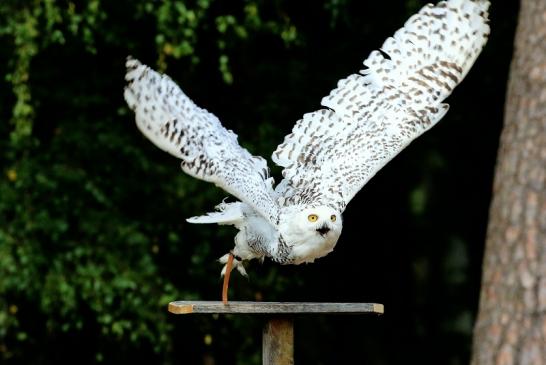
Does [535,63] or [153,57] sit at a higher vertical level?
[153,57]

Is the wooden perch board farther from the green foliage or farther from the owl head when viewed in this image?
the green foliage

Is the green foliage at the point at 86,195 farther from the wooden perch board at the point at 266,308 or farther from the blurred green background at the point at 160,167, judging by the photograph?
the wooden perch board at the point at 266,308

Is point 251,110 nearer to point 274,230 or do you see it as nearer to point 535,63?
point 535,63

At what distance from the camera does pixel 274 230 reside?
4.11 meters

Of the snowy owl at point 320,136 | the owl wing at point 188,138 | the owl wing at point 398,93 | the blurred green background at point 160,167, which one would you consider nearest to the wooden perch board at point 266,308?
the snowy owl at point 320,136

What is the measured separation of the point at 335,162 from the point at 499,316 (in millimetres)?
1000

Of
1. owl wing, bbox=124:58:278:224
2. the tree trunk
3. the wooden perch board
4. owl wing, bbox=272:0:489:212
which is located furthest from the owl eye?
the tree trunk

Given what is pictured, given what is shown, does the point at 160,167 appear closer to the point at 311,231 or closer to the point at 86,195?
the point at 86,195

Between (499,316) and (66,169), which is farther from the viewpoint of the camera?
(66,169)

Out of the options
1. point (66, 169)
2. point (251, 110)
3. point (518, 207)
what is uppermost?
point (251, 110)

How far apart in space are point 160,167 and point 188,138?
131 inches

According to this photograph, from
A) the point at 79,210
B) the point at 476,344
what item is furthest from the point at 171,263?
the point at 476,344

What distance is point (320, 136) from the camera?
16.1 feet

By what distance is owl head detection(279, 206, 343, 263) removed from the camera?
3.89m
